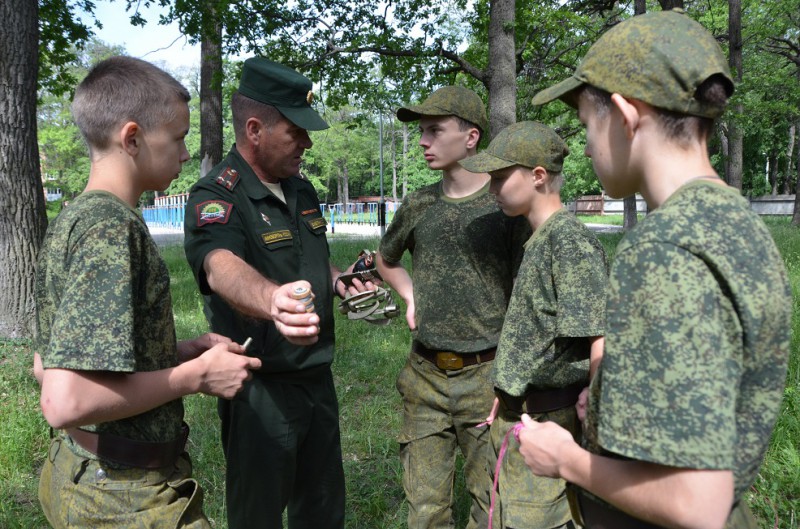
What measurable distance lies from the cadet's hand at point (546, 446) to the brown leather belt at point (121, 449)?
1.07 meters

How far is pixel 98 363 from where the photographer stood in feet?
4.96

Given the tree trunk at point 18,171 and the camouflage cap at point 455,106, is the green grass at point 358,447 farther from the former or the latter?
the camouflage cap at point 455,106

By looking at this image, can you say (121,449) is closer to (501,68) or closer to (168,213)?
(501,68)

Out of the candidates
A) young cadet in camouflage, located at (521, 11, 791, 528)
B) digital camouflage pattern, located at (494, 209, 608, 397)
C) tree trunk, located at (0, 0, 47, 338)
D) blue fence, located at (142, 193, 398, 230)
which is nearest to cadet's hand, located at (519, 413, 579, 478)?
young cadet in camouflage, located at (521, 11, 791, 528)

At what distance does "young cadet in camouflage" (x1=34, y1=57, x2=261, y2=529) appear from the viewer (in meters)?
1.53

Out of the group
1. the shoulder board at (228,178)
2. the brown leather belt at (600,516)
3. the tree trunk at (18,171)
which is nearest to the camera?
the brown leather belt at (600,516)

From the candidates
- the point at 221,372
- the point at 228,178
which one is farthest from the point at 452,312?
the point at 221,372

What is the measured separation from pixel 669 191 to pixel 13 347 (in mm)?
6466

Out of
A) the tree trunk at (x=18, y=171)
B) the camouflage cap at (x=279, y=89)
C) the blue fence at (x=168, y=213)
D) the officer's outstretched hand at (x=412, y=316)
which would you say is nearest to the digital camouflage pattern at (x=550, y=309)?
the officer's outstretched hand at (x=412, y=316)

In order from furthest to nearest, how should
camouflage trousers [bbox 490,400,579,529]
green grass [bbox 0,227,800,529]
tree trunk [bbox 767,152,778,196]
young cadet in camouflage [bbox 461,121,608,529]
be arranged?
tree trunk [bbox 767,152,778,196] < green grass [bbox 0,227,800,529] < camouflage trousers [bbox 490,400,579,529] < young cadet in camouflage [bbox 461,121,608,529]

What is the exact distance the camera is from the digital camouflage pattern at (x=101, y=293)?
1.51 meters

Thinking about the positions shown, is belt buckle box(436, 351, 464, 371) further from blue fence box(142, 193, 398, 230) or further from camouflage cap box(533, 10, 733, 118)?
blue fence box(142, 193, 398, 230)

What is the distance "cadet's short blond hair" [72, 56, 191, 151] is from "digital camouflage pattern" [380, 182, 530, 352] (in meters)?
1.57

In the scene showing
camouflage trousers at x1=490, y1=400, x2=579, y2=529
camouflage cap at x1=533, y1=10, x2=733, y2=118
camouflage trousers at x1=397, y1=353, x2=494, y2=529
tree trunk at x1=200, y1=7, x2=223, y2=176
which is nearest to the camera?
camouflage cap at x1=533, y1=10, x2=733, y2=118
